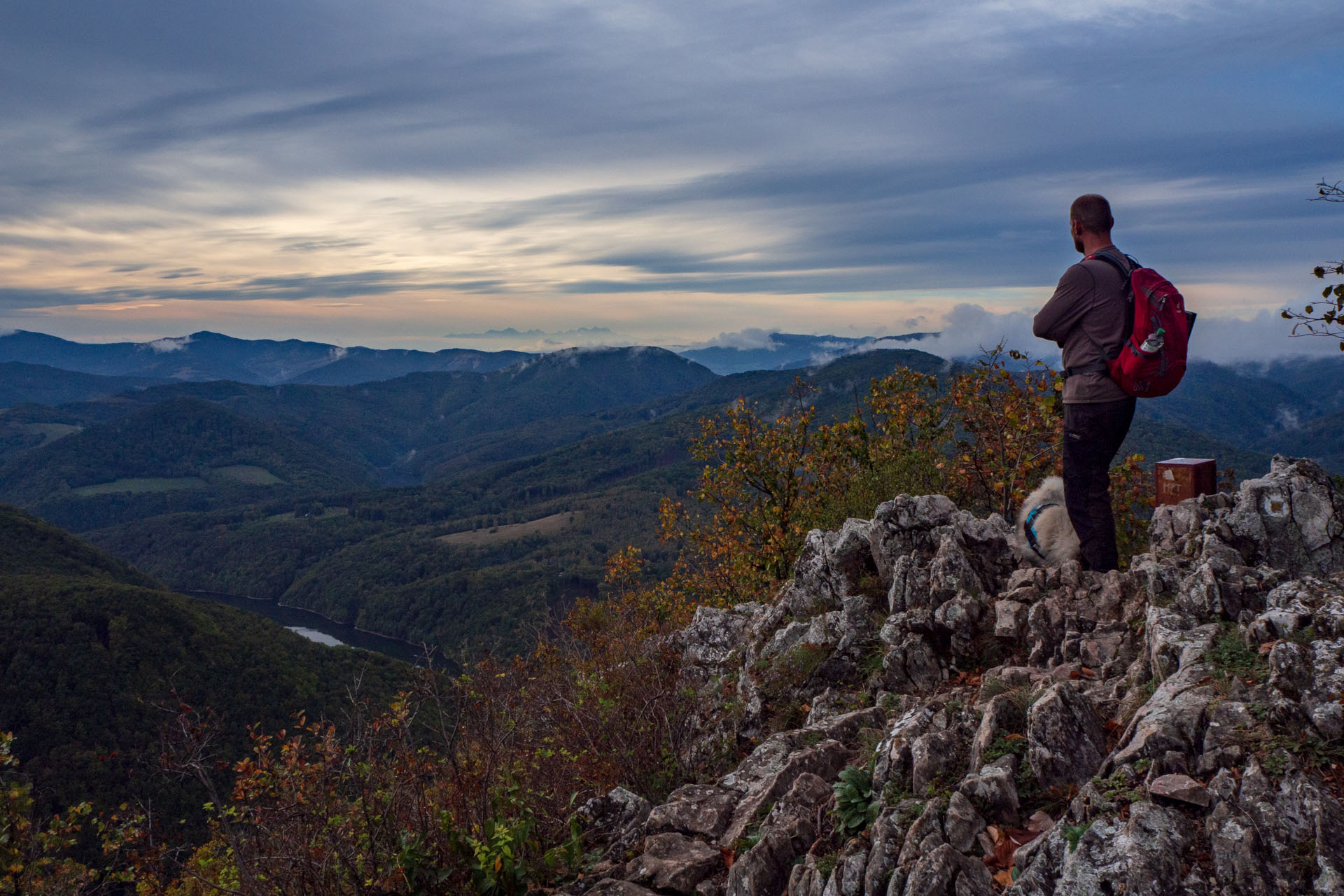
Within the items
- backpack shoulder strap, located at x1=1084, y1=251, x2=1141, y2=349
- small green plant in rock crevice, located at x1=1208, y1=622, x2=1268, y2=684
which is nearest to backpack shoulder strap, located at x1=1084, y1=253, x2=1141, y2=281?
backpack shoulder strap, located at x1=1084, y1=251, x2=1141, y2=349

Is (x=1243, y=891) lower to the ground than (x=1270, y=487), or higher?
lower

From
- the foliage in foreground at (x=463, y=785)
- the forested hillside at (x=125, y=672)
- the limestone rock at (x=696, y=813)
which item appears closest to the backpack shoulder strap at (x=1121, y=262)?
the limestone rock at (x=696, y=813)

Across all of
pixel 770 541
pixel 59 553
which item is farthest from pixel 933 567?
pixel 59 553

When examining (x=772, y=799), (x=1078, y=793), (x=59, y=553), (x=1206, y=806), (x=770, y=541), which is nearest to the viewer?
(x=1206, y=806)

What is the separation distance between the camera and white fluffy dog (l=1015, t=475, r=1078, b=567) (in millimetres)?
Result: 8836

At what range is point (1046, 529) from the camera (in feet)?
29.8

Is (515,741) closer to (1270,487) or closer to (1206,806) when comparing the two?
(1206,806)

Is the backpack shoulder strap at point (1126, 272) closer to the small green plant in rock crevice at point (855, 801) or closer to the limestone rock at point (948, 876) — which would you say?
the small green plant in rock crevice at point (855, 801)

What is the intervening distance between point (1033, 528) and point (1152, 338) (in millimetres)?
3123

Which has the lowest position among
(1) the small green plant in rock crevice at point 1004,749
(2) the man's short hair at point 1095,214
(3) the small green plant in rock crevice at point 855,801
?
(3) the small green plant in rock crevice at point 855,801

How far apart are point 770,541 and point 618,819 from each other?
33.3 feet

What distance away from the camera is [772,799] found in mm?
6566

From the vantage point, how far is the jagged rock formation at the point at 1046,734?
3.96 meters

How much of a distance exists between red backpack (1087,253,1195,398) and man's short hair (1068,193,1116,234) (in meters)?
0.64
